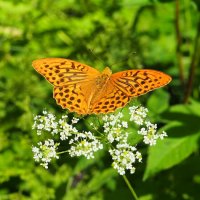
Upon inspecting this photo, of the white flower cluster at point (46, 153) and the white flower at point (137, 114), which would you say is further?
the white flower at point (137, 114)

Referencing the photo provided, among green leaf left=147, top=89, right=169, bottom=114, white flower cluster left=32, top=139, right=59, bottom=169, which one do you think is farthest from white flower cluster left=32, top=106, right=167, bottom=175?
green leaf left=147, top=89, right=169, bottom=114

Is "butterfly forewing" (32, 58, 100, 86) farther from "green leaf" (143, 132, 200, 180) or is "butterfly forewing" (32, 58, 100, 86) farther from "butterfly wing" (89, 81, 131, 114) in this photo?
"green leaf" (143, 132, 200, 180)

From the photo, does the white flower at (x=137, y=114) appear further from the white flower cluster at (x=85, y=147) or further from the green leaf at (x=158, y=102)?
the green leaf at (x=158, y=102)

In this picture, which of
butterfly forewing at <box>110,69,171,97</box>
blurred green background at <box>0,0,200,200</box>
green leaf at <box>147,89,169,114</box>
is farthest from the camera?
green leaf at <box>147,89,169,114</box>

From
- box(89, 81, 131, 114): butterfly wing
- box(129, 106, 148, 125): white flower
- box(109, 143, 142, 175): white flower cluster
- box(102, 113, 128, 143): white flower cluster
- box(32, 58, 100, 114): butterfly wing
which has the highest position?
box(89, 81, 131, 114): butterfly wing

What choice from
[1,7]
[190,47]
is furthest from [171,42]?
[1,7]

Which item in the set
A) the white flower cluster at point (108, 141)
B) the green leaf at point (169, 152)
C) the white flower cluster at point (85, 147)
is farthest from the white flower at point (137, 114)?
the green leaf at point (169, 152)

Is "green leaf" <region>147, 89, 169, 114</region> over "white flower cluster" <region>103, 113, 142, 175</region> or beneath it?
beneath
